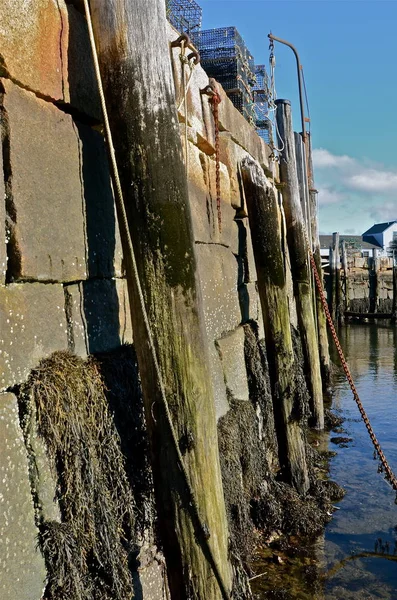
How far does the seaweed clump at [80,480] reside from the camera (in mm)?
2318

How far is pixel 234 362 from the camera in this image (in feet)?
17.2

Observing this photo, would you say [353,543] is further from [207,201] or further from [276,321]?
[207,201]

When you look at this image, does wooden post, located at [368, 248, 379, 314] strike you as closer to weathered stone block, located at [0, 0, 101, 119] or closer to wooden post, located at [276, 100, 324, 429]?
wooden post, located at [276, 100, 324, 429]

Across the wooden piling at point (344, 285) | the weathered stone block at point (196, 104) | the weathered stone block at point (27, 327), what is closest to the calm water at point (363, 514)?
the weathered stone block at point (27, 327)

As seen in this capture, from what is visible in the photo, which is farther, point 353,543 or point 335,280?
point 335,280

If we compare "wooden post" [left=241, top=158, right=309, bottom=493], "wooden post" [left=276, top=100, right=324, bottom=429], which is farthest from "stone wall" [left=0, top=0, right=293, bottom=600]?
"wooden post" [left=276, top=100, right=324, bottom=429]

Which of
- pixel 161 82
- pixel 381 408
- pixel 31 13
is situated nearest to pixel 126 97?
pixel 161 82

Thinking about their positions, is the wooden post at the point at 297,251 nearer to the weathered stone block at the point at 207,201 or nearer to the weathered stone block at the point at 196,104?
the weathered stone block at the point at 207,201

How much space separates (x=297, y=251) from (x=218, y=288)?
3.65 metres

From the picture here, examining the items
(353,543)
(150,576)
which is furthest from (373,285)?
(150,576)

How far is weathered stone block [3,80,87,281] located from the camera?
234cm

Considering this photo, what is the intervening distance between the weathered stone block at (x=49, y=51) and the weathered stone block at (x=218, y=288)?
1.64 m

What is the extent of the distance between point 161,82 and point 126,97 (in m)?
0.21

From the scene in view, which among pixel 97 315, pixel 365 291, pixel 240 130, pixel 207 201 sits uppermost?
pixel 240 130
